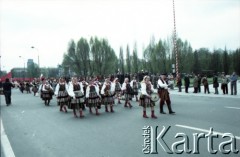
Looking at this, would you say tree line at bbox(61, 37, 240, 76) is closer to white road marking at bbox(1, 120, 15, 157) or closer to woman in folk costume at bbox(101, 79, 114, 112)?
woman in folk costume at bbox(101, 79, 114, 112)

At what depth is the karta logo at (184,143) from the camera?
6512mm

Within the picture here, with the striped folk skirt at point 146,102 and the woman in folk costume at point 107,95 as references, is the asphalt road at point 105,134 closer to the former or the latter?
the striped folk skirt at point 146,102

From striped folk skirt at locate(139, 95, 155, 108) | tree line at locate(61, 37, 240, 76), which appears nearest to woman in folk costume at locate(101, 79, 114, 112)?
striped folk skirt at locate(139, 95, 155, 108)

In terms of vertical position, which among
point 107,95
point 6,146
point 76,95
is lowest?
point 6,146

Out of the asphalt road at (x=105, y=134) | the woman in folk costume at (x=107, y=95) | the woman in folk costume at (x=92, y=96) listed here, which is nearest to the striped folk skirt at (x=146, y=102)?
the asphalt road at (x=105, y=134)

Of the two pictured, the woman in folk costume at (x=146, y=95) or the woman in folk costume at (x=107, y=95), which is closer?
the woman in folk costume at (x=146, y=95)

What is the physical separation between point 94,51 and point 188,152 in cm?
6584

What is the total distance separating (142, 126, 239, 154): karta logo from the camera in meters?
6.51

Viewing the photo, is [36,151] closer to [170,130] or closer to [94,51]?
[170,130]

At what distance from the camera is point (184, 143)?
23.7 ft

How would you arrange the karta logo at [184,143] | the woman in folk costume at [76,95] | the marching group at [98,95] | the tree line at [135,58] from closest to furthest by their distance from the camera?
the karta logo at [184,143], the marching group at [98,95], the woman in folk costume at [76,95], the tree line at [135,58]

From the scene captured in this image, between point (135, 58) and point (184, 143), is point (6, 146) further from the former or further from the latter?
point (135, 58)

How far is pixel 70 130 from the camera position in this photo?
9.88 metres

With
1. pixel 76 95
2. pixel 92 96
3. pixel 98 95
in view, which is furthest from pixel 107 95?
pixel 76 95
